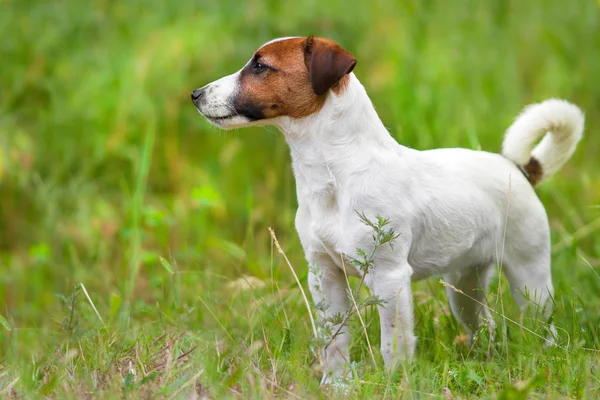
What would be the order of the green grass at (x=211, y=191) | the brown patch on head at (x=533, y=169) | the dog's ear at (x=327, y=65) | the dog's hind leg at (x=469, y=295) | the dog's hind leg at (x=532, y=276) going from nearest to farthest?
the green grass at (x=211, y=191), the dog's ear at (x=327, y=65), the dog's hind leg at (x=532, y=276), the dog's hind leg at (x=469, y=295), the brown patch on head at (x=533, y=169)

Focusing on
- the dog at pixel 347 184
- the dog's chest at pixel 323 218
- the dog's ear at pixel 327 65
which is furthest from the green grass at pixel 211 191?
the dog's ear at pixel 327 65

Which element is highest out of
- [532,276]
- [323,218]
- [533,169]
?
[323,218]

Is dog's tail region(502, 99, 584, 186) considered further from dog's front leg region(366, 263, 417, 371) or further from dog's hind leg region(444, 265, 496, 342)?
dog's front leg region(366, 263, 417, 371)

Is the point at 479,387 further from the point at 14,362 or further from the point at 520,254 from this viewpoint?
the point at 14,362

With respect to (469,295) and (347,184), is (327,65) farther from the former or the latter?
(469,295)

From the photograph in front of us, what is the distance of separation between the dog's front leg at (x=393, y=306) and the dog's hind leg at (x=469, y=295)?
2.70ft

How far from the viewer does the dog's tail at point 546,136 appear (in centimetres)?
450

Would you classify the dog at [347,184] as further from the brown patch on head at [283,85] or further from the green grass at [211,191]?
the green grass at [211,191]

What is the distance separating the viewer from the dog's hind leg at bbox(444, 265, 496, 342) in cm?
454

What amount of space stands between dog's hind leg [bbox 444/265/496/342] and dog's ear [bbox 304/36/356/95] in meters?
1.38

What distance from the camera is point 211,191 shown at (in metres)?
6.45

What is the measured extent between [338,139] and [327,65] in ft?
1.09

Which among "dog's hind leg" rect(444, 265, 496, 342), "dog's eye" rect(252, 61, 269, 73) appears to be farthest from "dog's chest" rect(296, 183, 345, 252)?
"dog's hind leg" rect(444, 265, 496, 342)

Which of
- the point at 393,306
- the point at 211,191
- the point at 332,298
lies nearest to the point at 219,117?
the point at 332,298
